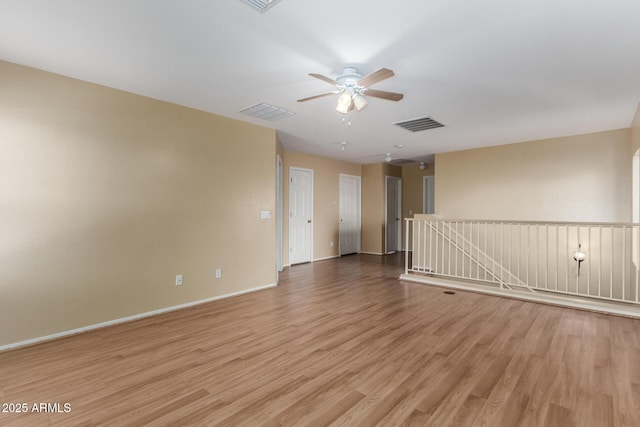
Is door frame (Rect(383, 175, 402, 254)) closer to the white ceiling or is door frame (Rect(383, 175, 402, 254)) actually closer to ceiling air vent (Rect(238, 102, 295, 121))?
the white ceiling

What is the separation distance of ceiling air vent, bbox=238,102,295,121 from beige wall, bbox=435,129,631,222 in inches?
161

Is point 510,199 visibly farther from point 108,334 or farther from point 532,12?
point 108,334

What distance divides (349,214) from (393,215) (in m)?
1.50

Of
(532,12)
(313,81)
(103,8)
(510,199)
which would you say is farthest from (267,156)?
(510,199)

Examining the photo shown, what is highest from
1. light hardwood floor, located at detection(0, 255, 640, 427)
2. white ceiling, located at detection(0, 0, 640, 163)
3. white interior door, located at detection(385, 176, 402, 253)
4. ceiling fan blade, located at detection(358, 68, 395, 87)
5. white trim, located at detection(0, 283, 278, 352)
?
white ceiling, located at detection(0, 0, 640, 163)

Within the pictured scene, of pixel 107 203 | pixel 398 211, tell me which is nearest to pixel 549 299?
pixel 398 211

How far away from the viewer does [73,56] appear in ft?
8.35

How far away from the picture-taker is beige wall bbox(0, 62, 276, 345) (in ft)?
8.85

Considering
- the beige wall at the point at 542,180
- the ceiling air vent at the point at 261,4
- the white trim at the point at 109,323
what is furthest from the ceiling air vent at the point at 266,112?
the beige wall at the point at 542,180

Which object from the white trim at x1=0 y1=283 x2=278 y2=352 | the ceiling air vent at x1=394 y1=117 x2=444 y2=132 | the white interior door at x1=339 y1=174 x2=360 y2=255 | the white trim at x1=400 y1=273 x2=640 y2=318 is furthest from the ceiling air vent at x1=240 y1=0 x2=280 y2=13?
the white interior door at x1=339 y1=174 x2=360 y2=255

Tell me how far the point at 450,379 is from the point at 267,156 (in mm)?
3726

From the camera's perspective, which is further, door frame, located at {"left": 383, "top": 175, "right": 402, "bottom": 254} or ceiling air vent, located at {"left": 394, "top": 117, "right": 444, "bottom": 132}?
→ door frame, located at {"left": 383, "top": 175, "right": 402, "bottom": 254}

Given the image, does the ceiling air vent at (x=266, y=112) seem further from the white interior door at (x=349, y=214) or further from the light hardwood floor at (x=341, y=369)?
the white interior door at (x=349, y=214)

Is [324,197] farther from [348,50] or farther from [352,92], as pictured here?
[348,50]
